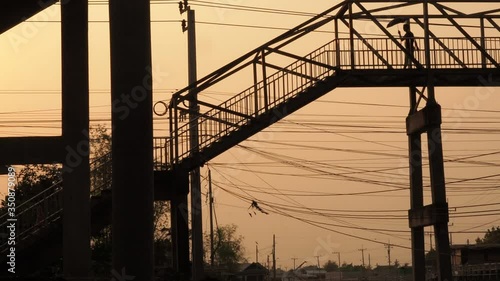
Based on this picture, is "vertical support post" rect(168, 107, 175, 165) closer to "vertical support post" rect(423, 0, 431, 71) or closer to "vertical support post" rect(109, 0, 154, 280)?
"vertical support post" rect(423, 0, 431, 71)

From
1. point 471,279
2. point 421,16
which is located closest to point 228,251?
point 471,279

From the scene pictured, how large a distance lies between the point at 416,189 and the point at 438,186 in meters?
2.57

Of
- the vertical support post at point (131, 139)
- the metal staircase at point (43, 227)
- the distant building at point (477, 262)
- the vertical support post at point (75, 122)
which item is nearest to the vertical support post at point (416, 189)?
the metal staircase at point (43, 227)

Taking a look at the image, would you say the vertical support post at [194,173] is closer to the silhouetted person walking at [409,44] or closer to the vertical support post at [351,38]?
the vertical support post at [351,38]

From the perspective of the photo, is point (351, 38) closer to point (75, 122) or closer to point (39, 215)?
point (39, 215)

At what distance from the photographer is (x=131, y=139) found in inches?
632

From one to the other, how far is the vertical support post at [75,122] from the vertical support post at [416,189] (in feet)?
54.3

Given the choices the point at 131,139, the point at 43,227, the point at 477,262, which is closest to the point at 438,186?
the point at 43,227

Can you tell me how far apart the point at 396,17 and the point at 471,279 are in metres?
48.3

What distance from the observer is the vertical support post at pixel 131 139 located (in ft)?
52.3

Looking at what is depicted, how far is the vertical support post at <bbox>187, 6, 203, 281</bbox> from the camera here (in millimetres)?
35219

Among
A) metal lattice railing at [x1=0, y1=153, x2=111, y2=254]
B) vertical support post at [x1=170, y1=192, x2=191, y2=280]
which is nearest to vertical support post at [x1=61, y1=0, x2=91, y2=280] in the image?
metal lattice railing at [x1=0, y1=153, x2=111, y2=254]

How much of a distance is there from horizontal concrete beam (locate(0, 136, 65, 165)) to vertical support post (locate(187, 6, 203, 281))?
8.32 metres

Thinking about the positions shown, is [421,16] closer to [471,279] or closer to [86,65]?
[86,65]
